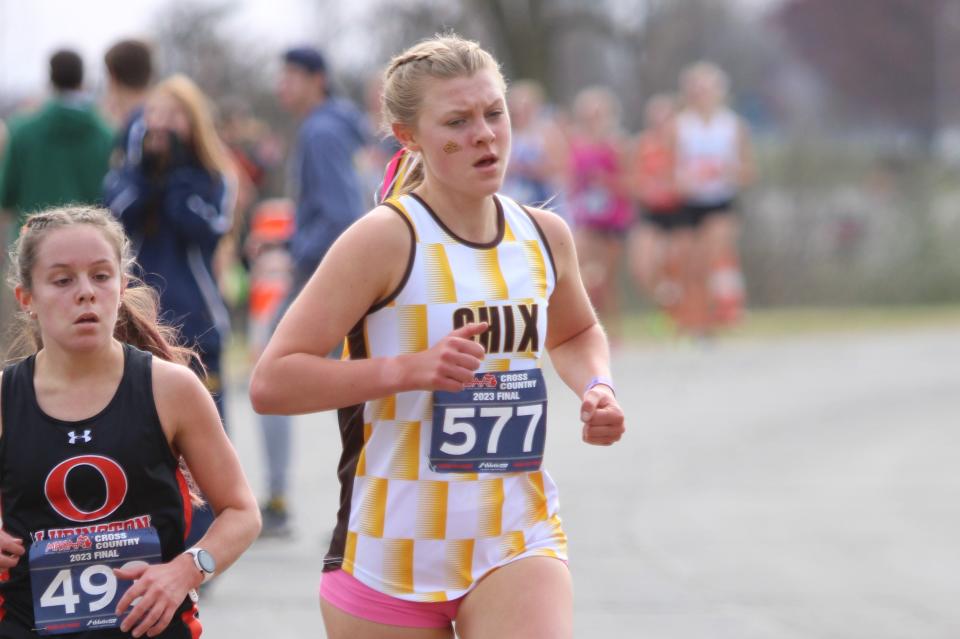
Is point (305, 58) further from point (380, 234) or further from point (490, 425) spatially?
point (490, 425)

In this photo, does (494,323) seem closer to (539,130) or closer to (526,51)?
(539,130)

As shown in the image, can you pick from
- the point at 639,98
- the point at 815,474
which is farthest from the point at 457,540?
the point at 639,98

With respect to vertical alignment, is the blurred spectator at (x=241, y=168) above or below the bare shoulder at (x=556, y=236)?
above

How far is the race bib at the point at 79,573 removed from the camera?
11.6 feet

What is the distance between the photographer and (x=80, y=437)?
3.54 metres

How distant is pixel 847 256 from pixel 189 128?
16777 mm

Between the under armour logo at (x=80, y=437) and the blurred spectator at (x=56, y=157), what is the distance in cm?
423

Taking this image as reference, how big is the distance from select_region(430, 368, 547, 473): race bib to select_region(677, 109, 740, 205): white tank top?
12477mm

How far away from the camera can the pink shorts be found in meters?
3.86

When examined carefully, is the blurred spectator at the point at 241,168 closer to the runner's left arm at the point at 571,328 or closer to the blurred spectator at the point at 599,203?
the blurred spectator at the point at 599,203

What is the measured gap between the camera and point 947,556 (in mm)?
8164

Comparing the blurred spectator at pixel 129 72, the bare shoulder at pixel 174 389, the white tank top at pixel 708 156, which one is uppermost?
the white tank top at pixel 708 156

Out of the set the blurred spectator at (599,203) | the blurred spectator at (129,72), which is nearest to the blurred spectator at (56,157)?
the blurred spectator at (129,72)

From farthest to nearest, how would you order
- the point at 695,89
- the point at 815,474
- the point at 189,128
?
the point at 695,89, the point at 815,474, the point at 189,128
